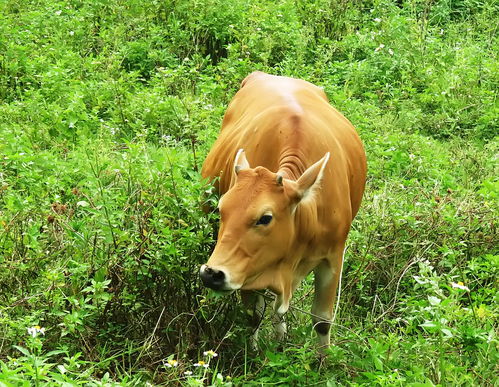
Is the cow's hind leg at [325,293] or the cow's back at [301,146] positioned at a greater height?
the cow's back at [301,146]

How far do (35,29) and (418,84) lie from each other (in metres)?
4.08

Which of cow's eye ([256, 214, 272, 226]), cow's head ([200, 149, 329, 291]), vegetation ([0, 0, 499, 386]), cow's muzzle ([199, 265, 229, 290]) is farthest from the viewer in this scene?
vegetation ([0, 0, 499, 386])

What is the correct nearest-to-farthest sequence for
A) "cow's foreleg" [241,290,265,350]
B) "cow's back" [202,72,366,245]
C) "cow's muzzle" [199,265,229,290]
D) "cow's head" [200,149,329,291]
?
"cow's muzzle" [199,265,229,290]
"cow's head" [200,149,329,291]
"cow's back" [202,72,366,245]
"cow's foreleg" [241,290,265,350]

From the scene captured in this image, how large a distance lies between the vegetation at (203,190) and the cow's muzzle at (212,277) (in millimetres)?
397

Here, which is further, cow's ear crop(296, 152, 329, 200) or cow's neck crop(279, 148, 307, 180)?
cow's neck crop(279, 148, 307, 180)

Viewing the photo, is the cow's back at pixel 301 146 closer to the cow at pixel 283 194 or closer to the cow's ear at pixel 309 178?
the cow at pixel 283 194

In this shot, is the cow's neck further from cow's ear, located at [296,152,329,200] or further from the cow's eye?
the cow's eye

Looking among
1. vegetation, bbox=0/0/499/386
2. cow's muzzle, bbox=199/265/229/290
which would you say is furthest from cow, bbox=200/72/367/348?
vegetation, bbox=0/0/499/386

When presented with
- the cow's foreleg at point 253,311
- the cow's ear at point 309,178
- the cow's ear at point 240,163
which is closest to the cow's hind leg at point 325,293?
the cow's foreleg at point 253,311

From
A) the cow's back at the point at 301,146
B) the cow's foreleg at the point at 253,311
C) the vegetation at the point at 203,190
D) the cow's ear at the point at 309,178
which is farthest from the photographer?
the cow's foreleg at the point at 253,311

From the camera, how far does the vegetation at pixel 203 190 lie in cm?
470

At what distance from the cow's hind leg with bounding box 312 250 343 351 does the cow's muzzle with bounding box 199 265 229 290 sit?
1.06m

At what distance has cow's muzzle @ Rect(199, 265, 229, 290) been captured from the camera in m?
4.12

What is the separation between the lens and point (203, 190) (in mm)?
5109
